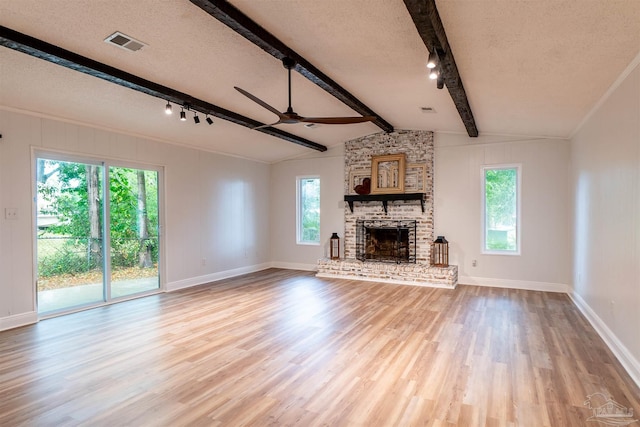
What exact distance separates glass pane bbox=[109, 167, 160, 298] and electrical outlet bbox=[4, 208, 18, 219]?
3.91 feet

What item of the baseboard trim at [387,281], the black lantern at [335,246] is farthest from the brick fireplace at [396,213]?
the black lantern at [335,246]

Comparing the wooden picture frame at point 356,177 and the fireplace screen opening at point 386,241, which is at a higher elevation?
the wooden picture frame at point 356,177

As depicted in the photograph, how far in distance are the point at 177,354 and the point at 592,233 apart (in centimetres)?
490

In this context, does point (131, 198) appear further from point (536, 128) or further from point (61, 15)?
point (536, 128)

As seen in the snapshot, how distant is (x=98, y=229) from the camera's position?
5160 mm

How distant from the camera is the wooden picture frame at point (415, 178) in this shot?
6996mm

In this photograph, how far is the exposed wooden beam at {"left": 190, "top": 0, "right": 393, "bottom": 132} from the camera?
264cm

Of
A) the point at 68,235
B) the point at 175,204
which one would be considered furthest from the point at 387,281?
the point at 68,235

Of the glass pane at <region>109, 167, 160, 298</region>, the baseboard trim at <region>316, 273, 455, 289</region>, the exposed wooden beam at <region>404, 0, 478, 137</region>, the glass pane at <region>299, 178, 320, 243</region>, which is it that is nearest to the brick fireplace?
the baseboard trim at <region>316, 273, 455, 289</region>

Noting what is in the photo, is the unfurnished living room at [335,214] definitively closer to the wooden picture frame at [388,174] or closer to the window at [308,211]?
the wooden picture frame at [388,174]

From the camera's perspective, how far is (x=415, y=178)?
7.10 metres

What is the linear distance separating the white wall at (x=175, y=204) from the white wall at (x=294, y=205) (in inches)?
11.8

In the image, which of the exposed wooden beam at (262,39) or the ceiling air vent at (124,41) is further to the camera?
the ceiling air vent at (124,41)

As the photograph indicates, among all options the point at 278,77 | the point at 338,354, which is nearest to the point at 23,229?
the point at 278,77
